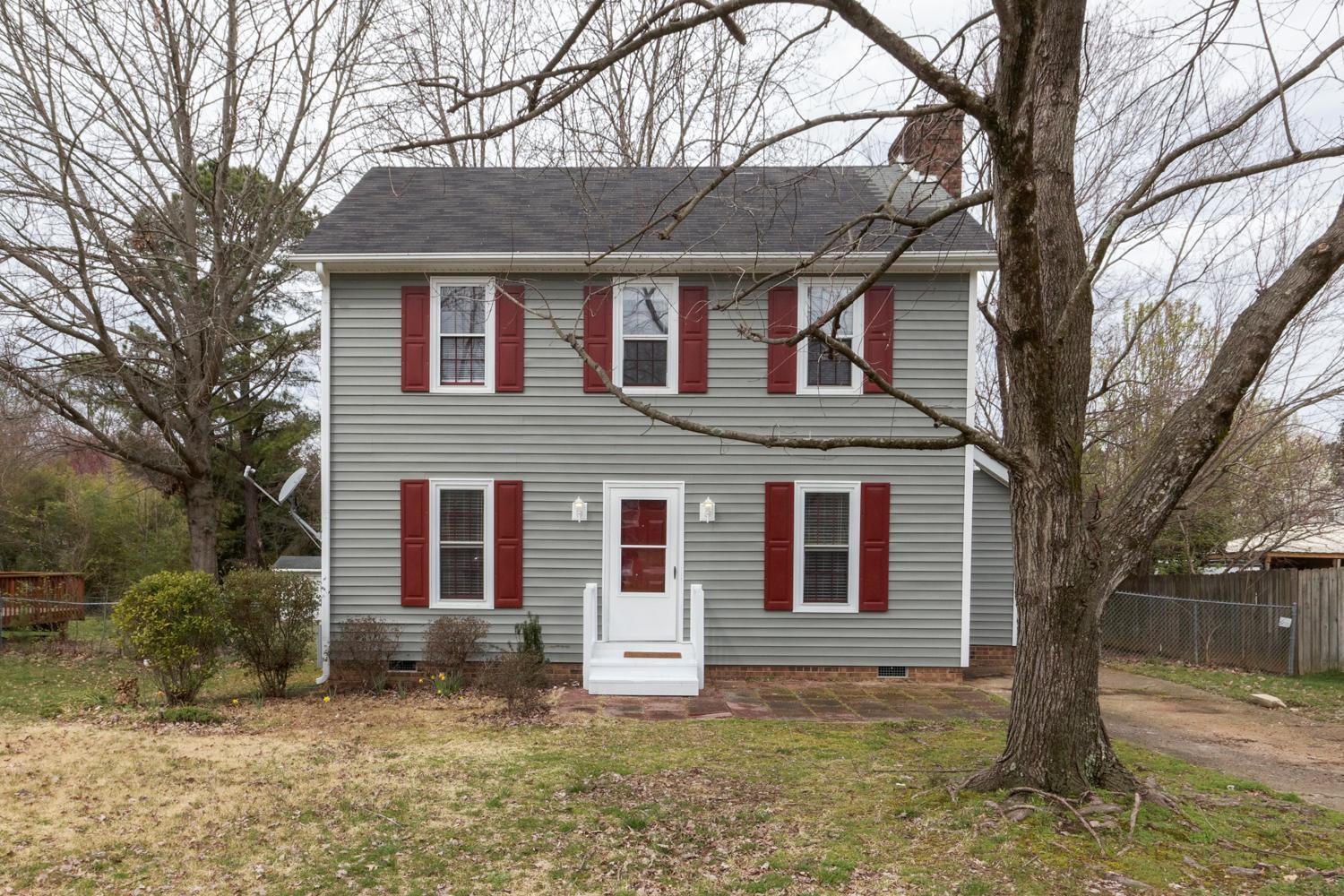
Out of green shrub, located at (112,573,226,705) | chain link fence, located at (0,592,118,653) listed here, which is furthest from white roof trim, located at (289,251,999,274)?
chain link fence, located at (0,592,118,653)

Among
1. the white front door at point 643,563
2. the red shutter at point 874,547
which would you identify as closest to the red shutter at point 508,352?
Answer: the white front door at point 643,563

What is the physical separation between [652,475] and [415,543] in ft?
9.14

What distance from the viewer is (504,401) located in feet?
31.5

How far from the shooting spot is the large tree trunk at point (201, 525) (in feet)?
40.5

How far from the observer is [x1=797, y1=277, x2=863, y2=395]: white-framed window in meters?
9.55

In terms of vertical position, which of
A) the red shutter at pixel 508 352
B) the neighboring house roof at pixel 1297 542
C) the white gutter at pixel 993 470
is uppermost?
the red shutter at pixel 508 352

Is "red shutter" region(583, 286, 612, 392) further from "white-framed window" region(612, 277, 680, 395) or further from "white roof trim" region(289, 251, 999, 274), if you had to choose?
"white roof trim" region(289, 251, 999, 274)

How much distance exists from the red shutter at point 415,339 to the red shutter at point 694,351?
289 centimetres

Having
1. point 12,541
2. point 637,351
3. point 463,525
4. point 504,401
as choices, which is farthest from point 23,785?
point 12,541

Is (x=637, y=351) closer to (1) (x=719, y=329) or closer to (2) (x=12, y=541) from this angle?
(1) (x=719, y=329)

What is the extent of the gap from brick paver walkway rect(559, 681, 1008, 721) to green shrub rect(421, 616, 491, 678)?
3.92 feet

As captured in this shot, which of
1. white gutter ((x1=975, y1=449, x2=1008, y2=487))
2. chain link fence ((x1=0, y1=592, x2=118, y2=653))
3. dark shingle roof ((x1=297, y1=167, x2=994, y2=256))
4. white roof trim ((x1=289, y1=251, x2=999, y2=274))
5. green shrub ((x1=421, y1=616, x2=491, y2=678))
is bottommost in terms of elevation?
chain link fence ((x1=0, y1=592, x2=118, y2=653))

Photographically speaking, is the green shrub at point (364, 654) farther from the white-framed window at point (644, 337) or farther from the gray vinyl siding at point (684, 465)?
the white-framed window at point (644, 337)

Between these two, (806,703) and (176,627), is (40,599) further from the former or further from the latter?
(806,703)
